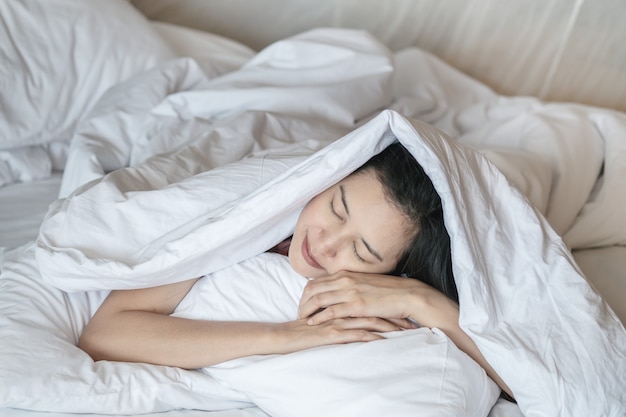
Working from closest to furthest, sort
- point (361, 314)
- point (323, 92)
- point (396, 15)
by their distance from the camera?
point (361, 314), point (323, 92), point (396, 15)

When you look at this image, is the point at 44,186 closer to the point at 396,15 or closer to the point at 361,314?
the point at 361,314

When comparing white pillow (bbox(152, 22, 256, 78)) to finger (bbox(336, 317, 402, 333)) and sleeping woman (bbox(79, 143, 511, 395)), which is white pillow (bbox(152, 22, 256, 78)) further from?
finger (bbox(336, 317, 402, 333))

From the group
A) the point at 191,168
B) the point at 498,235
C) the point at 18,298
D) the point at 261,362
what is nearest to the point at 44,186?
the point at 191,168

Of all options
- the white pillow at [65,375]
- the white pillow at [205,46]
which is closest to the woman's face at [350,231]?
the white pillow at [65,375]

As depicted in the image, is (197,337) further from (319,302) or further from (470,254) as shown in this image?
(470,254)

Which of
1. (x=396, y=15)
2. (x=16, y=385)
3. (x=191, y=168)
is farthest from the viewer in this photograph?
(x=396, y=15)

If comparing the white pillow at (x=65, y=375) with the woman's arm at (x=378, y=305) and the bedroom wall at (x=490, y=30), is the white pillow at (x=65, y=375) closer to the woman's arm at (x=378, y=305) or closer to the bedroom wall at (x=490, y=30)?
the woman's arm at (x=378, y=305)

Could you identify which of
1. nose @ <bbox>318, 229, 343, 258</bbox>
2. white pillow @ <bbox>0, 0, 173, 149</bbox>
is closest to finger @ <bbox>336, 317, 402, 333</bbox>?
nose @ <bbox>318, 229, 343, 258</bbox>

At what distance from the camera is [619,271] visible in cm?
144

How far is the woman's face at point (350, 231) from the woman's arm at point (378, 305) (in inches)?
1.0

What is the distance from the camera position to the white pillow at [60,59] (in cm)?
156

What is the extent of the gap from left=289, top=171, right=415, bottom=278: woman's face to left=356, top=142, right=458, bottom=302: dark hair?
0.01 metres

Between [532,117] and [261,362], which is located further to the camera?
[532,117]

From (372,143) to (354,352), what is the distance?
0.29m
